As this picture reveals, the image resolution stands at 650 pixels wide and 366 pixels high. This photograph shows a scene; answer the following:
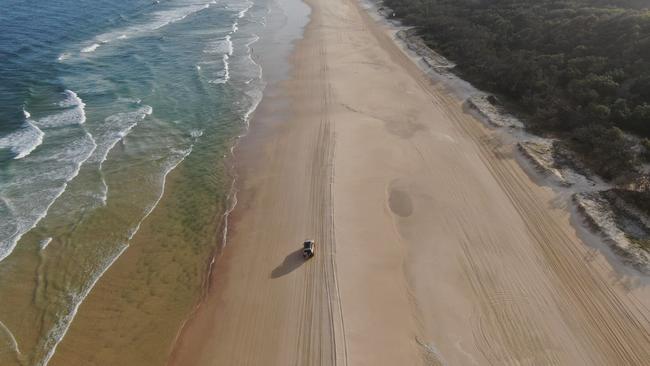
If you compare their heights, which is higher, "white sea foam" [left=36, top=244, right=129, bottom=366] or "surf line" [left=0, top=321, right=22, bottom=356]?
"white sea foam" [left=36, top=244, right=129, bottom=366]

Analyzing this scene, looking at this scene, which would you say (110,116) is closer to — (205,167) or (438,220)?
(205,167)

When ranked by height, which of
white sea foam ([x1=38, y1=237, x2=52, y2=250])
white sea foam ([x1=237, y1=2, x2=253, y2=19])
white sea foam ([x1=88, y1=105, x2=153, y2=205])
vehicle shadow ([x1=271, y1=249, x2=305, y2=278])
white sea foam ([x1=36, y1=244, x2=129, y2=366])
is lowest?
white sea foam ([x1=36, y1=244, x2=129, y2=366])

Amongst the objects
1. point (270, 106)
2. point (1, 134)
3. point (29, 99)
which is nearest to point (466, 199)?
point (270, 106)

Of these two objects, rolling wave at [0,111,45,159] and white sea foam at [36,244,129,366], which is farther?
rolling wave at [0,111,45,159]

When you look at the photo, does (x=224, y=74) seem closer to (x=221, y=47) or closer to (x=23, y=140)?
(x=221, y=47)

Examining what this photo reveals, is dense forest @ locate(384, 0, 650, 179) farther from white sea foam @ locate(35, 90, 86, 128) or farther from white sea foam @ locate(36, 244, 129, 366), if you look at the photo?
white sea foam @ locate(35, 90, 86, 128)

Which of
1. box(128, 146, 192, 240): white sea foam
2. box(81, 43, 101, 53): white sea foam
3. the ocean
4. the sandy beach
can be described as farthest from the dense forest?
box(81, 43, 101, 53): white sea foam

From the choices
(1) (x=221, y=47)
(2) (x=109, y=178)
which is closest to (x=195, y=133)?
(2) (x=109, y=178)
